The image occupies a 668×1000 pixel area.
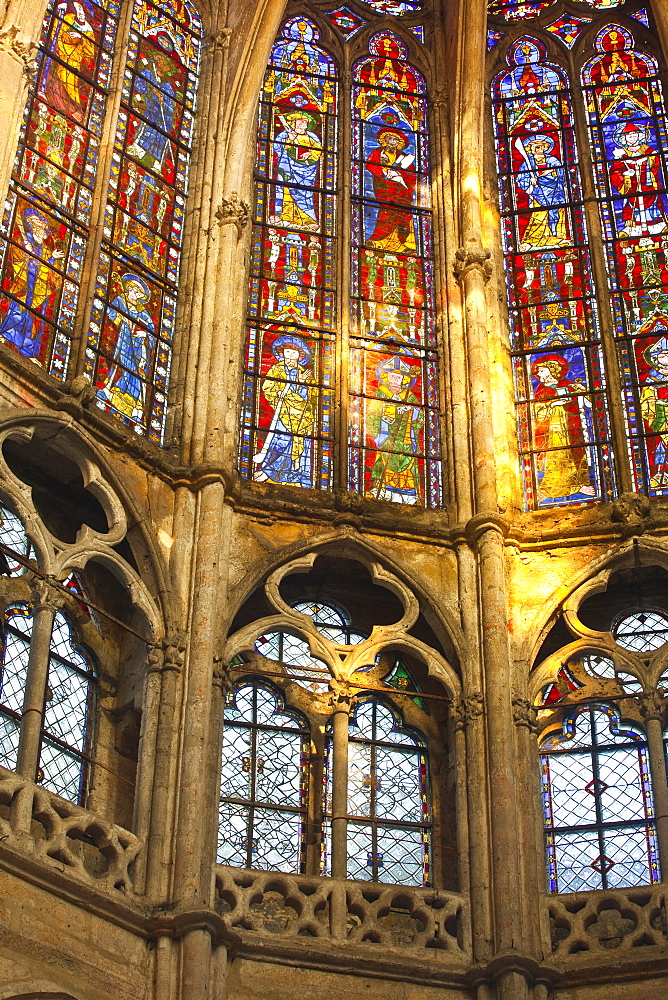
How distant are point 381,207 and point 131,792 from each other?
7357mm

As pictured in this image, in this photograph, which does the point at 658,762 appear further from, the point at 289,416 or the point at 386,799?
the point at 289,416

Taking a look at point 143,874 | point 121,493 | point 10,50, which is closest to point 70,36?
point 10,50

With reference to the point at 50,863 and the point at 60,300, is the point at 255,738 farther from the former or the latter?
the point at 60,300

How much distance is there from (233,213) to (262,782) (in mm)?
5700

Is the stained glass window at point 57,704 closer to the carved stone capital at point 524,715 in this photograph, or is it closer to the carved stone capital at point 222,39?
the carved stone capital at point 524,715

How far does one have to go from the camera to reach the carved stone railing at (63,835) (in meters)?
15.4

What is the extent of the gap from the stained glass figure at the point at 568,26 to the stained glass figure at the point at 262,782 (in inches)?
353

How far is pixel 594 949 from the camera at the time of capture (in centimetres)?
1669

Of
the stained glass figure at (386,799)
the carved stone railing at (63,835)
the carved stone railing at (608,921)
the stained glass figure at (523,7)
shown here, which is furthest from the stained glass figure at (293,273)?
the carved stone railing at (608,921)

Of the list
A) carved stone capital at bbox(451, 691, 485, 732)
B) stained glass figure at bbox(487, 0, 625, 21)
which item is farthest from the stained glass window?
stained glass figure at bbox(487, 0, 625, 21)

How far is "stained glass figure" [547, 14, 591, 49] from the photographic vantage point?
2336 cm

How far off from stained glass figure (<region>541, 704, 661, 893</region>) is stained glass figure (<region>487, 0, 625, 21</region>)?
28.7 feet

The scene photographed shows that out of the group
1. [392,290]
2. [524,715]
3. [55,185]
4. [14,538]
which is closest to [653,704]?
[524,715]

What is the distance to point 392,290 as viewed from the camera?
→ 69.1ft
